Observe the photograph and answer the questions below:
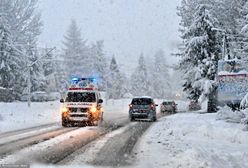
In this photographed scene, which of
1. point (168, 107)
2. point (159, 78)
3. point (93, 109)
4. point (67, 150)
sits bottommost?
point (67, 150)

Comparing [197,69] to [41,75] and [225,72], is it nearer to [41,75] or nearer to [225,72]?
[225,72]

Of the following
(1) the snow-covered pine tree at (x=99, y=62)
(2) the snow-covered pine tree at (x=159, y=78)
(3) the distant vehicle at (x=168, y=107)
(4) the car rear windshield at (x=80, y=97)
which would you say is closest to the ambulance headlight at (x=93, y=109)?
(4) the car rear windshield at (x=80, y=97)

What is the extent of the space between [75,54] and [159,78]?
118 feet

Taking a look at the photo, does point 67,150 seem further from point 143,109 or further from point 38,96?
point 38,96

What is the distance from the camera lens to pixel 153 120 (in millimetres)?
35031

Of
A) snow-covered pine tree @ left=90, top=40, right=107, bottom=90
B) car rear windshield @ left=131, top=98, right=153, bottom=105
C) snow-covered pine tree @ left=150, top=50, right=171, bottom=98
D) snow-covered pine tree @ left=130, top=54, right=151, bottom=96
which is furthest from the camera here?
snow-covered pine tree @ left=150, top=50, right=171, bottom=98

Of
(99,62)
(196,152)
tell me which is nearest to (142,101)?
(196,152)

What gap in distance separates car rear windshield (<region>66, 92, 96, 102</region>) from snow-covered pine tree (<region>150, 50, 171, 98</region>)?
98.2 metres

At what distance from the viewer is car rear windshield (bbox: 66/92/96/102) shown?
28328 millimetres

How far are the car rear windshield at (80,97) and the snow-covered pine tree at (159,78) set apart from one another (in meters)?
98.2

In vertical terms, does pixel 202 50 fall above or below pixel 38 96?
above

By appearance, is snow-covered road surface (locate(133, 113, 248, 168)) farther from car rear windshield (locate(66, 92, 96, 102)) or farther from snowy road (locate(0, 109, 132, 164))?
car rear windshield (locate(66, 92, 96, 102))

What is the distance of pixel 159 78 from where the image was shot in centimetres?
13225

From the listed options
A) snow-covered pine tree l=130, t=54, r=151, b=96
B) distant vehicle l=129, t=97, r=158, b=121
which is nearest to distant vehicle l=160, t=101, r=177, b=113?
distant vehicle l=129, t=97, r=158, b=121
